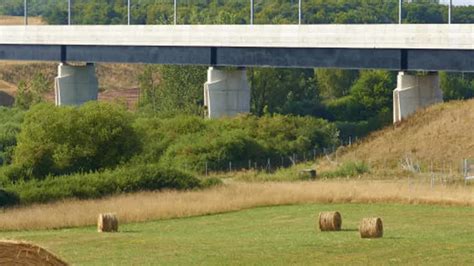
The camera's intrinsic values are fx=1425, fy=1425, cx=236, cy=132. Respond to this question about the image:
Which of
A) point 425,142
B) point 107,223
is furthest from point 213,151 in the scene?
point 107,223

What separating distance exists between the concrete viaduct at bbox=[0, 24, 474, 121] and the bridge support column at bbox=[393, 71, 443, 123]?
6 cm

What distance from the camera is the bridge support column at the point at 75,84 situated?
115625 mm

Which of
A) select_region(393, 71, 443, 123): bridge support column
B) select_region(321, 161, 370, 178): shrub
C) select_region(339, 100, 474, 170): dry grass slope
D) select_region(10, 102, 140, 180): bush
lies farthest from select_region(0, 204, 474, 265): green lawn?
select_region(393, 71, 443, 123): bridge support column

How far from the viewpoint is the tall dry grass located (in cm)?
5216

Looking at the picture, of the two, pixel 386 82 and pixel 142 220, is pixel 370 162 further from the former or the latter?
pixel 386 82

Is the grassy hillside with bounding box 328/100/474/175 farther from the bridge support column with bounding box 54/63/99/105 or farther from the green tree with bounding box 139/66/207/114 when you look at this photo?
the green tree with bounding box 139/66/207/114

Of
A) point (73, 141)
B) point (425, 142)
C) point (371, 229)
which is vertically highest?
point (73, 141)

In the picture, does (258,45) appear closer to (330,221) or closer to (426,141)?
(426,141)

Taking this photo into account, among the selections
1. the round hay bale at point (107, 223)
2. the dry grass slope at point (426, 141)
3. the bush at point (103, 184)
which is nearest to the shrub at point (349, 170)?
the dry grass slope at point (426, 141)

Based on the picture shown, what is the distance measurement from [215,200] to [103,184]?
608 centimetres

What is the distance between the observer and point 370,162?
7881cm

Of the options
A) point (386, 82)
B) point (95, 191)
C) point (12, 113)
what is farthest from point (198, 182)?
point (386, 82)

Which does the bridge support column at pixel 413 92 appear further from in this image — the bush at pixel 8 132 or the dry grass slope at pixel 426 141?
the bush at pixel 8 132

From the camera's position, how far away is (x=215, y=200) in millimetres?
58719
